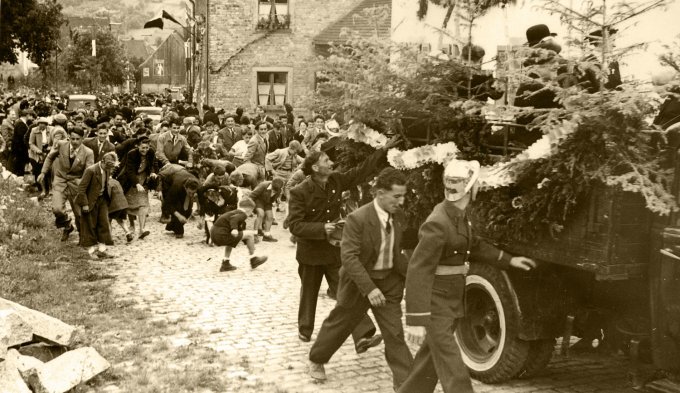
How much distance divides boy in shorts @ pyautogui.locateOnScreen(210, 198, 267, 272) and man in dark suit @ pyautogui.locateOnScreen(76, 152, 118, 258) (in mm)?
1690

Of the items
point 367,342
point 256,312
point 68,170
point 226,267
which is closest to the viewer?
point 367,342

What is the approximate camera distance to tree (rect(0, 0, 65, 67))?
3778 cm

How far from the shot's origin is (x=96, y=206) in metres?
12.7

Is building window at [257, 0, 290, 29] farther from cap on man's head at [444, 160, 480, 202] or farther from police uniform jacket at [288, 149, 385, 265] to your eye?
cap on man's head at [444, 160, 480, 202]

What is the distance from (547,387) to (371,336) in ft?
4.95

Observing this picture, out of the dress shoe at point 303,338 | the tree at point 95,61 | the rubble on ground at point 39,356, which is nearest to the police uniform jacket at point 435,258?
the dress shoe at point 303,338

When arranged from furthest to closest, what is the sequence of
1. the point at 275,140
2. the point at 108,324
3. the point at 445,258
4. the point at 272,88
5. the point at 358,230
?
the point at 272,88 < the point at 275,140 < the point at 108,324 < the point at 358,230 < the point at 445,258

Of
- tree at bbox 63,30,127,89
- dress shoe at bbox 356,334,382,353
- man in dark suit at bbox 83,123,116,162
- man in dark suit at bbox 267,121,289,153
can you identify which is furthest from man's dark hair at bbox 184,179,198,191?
tree at bbox 63,30,127,89

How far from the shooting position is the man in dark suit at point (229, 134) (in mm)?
20031

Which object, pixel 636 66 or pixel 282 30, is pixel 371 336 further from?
pixel 282 30

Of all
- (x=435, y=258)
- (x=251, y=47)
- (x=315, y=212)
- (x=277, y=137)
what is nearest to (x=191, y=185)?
(x=277, y=137)

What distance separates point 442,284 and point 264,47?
90.5ft

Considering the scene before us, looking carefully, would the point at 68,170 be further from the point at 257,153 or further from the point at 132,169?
the point at 257,153

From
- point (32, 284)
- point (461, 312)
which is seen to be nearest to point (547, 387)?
point (461, 312)
